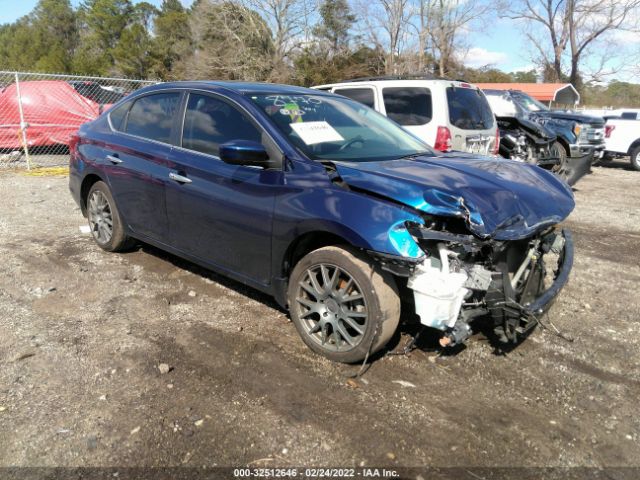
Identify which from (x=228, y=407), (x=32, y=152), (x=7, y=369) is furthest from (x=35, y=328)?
(x=32, y=152)

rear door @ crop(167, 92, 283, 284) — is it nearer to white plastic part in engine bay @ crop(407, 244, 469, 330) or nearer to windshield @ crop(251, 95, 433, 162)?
windshield @ crop(251, 95, 433, 162)

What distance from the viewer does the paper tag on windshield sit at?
3588mm

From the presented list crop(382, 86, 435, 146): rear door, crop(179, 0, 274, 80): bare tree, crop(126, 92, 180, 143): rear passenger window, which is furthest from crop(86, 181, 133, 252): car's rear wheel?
crop(179, 0, 274, 80): bare tree

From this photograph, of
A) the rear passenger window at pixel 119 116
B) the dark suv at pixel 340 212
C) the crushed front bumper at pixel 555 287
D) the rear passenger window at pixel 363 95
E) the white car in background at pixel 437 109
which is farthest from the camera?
the rear passenger window at pixel 363 95

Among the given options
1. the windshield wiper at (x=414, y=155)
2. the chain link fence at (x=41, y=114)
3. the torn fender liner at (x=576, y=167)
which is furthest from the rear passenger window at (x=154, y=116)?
the torn fender liner at (x=576, y=167)

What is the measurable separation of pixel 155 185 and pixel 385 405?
8.72 ft

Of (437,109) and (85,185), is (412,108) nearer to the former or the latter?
(437,109)

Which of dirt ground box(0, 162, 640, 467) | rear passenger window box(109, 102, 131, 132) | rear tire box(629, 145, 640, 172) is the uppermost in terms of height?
rear passenger window box(109, 102, 131, 132)

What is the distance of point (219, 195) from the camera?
3.75 metres

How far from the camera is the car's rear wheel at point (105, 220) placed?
16.5 ft

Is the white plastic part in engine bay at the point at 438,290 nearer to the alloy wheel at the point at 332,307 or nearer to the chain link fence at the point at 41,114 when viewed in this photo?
the alloy wheel at the point at 332,307

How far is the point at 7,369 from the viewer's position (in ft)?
10.4

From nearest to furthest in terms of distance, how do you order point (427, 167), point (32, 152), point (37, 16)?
1. point (427, 167)
2. point (32, 152)
3. point (37, 16)

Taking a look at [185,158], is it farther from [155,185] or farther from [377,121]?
[377,121]
